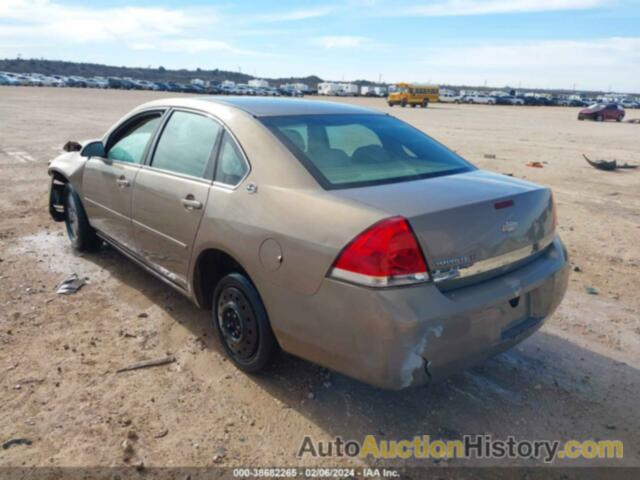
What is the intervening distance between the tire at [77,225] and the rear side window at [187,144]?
5.83 ft

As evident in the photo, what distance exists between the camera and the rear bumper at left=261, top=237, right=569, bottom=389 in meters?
2.38

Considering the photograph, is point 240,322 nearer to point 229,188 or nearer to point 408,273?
point 229,188

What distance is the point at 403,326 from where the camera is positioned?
235cm

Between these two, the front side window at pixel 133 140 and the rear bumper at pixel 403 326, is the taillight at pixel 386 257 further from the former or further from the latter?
the front side window at pixel 133 140

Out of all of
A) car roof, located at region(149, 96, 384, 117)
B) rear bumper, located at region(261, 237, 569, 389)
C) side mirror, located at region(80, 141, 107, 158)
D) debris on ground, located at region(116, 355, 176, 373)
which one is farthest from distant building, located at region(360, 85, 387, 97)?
rear bumper, located at region(261, 237, 569, 389)

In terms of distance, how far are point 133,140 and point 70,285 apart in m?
1.45

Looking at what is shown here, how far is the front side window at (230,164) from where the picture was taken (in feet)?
10.4

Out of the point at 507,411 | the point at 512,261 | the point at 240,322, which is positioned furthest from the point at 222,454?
the point at 512,261

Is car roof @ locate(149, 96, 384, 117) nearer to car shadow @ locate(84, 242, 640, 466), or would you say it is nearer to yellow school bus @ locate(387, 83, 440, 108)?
car shadow @ locate(84, 242, 640, 466)

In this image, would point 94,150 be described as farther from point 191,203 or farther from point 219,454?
point 219,454

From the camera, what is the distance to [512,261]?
282 cm

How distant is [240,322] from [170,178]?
1214 mm

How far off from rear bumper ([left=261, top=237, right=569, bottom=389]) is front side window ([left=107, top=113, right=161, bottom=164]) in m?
2.03

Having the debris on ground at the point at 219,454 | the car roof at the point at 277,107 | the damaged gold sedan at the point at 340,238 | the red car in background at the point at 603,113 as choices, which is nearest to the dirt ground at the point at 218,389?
the debris on ground at the point at 219,454
